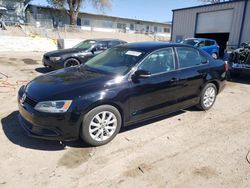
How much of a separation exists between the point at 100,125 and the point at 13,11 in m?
27.4

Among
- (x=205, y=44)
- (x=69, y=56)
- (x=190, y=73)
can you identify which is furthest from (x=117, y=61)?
(x=205, y=44)

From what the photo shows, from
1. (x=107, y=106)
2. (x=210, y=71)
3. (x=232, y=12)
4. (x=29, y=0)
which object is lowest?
(x=107, y=106)

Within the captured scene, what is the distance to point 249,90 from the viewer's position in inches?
269

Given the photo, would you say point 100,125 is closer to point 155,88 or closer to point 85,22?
point 155,88

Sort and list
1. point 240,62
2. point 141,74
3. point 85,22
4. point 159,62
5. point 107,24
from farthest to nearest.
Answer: point 107,24
point 85,22
point 240,62
point 159,62
point 141,74

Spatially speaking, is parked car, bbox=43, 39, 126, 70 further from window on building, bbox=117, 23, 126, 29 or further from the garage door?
window on building, bbox=117, 23, 126, 29

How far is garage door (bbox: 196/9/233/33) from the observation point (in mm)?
16853

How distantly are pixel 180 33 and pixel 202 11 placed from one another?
280cm

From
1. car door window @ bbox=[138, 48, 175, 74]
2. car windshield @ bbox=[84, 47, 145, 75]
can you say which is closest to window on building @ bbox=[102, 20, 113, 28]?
car windshield @ bbox=[84, 47, 145, 75]

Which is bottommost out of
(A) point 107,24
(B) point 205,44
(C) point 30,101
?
(C) point 30,101

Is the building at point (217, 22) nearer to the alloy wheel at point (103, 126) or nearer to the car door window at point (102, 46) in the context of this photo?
the car door window at point (102, 46)

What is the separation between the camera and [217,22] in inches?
697

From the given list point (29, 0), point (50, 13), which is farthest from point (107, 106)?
point (50, 13)

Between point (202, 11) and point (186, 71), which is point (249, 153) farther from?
point (202, 11)
